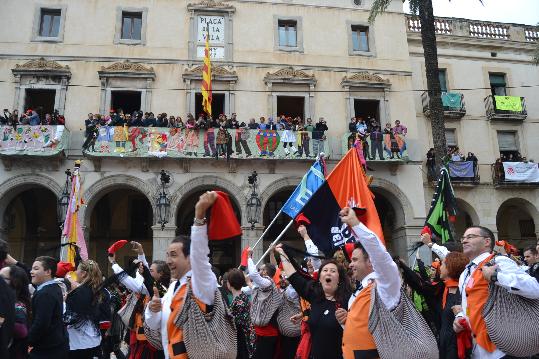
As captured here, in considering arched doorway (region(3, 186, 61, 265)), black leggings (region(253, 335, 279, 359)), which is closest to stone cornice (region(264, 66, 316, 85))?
arched doorway (region(3, 186, 61, 265))

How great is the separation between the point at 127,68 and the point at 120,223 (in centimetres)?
741

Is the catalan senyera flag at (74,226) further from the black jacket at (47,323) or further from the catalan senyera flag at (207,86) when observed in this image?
the black jacket at (47,323)

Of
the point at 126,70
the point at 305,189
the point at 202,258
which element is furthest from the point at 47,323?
A: the point at 126,70

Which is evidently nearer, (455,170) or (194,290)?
(194,290)

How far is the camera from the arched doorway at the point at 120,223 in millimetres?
21328

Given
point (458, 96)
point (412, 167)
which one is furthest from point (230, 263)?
point (458, 96)

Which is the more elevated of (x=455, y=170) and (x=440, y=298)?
(x=455, y=170)

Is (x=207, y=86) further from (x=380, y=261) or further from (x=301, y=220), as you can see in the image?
(x=380, y=261)

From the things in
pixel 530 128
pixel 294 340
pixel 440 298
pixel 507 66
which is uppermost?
pixel 507 66

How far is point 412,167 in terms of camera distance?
2017cm

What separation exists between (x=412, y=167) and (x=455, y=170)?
282 cm

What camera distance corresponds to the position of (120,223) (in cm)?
2203

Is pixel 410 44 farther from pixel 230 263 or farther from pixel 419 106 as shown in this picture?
pixel 230 263

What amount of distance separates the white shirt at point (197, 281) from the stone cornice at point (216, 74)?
16698mm
